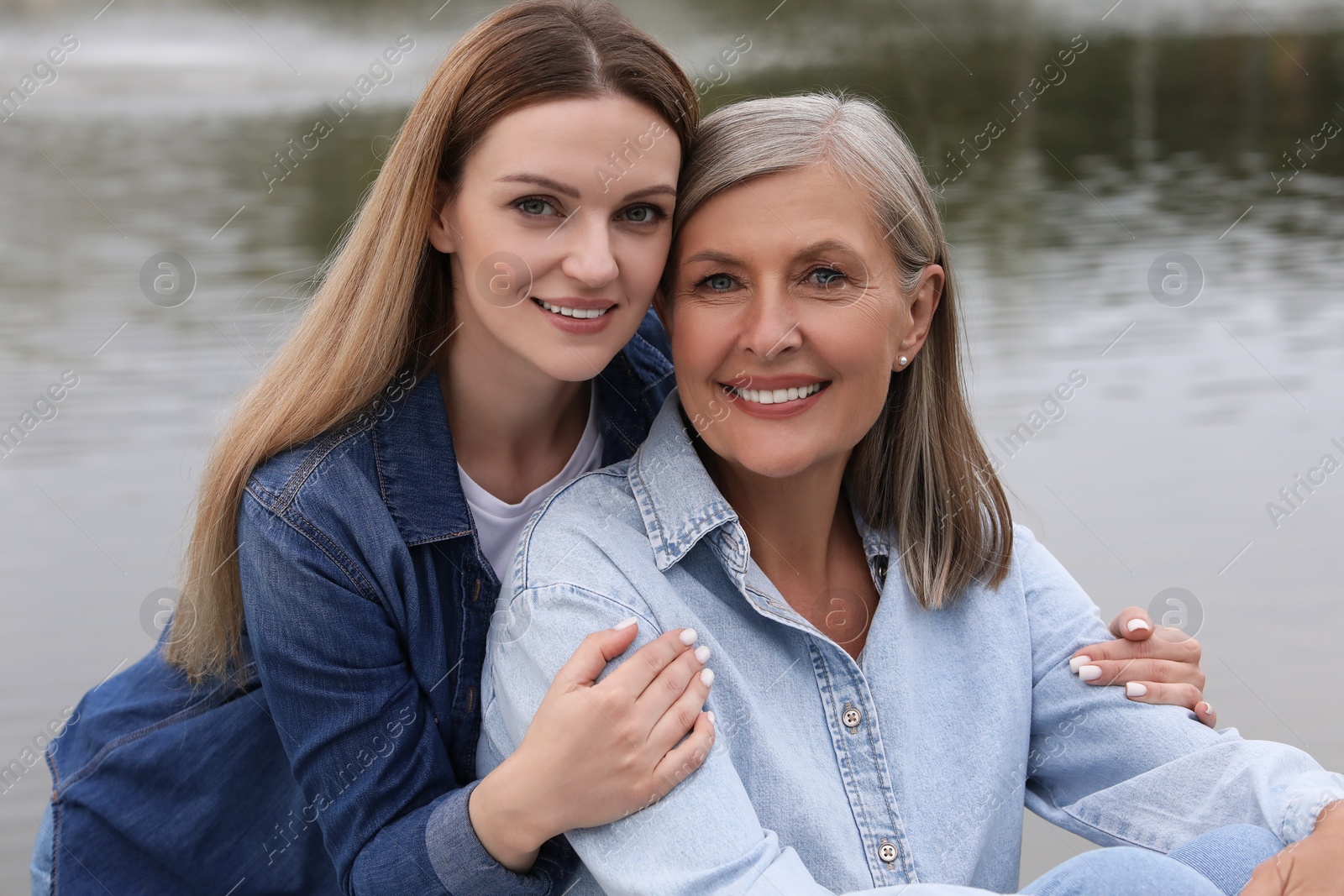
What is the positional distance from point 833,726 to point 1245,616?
3.04m

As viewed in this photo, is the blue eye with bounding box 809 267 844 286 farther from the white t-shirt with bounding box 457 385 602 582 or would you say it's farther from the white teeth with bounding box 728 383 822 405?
the white t-shirt with bounding box 457 385 602 582

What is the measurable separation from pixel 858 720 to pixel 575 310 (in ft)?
2.65

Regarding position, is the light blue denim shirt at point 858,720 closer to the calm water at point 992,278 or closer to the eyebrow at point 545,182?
the eyebrow at point 545,182

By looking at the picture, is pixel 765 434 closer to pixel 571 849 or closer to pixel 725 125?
pixel 725 125

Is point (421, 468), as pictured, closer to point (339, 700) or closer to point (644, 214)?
point (339, 700)

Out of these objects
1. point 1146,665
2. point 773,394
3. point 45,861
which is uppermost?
point 773,394

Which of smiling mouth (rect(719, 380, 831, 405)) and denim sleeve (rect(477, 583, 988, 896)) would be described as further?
smiling mouth (rect(719, 380, 831, 405))

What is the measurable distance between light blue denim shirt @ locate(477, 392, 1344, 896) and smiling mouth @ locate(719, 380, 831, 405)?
12 centimetres

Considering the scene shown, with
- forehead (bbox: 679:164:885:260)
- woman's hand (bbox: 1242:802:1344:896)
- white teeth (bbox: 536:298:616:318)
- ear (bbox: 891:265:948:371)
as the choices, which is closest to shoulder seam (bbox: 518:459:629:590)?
white teeth (bbox: 536:298:616:318)

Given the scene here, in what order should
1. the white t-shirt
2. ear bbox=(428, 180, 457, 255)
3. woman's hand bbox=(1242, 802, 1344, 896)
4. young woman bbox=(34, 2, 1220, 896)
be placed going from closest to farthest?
woman's hand bbox=(1242, 802, 1344, 896) → young woman bbox=(34, 2, 1220, 896) → ear bbox=(428, 180, 457, 255) → the white t-shirt

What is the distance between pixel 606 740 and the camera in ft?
5.97

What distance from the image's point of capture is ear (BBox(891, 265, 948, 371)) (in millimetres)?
2297

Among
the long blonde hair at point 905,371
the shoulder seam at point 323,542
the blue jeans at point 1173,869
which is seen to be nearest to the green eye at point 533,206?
the long blonde hair at point 905,371

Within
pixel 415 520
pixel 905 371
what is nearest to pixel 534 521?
pixel 415 520
